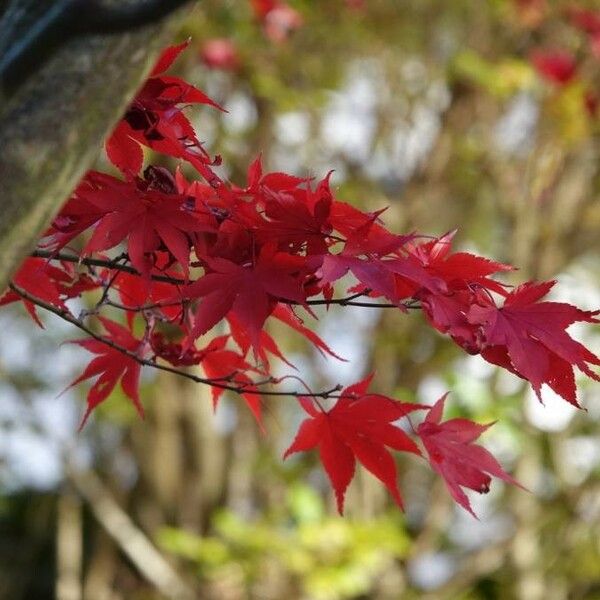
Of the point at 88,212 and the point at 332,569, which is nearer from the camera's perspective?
the point at 88,212

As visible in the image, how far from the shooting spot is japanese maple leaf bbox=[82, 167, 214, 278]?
77cm

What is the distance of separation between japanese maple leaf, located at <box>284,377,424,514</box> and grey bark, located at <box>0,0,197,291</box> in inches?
14.9

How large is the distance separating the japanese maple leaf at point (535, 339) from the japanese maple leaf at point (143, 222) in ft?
0.69

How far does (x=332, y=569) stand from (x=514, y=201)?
119 centimetres

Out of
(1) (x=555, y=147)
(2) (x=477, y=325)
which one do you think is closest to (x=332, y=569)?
(1) (x=555, y=147)

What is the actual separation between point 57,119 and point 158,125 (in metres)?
0.27

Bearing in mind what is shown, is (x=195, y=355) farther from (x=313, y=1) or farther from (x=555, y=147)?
(x=313, y=1)

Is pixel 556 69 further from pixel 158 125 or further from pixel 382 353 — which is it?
pixel 158 125

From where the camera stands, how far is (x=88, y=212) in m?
0.81

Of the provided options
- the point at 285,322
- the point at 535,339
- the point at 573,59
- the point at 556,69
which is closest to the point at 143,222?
the point at 285,322

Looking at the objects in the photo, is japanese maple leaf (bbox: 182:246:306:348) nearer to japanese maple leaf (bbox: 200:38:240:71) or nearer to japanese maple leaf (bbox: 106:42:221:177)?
japanese maple leaf (bbox: 106:42:221:177)

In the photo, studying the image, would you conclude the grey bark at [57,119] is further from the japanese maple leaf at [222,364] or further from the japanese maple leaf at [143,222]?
the japanese maple leaf at [222,364]

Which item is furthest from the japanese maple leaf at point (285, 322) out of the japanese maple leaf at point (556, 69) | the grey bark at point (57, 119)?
the japanese maple leaf at point (556, 69)

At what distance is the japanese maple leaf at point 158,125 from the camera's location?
2.65 ft
